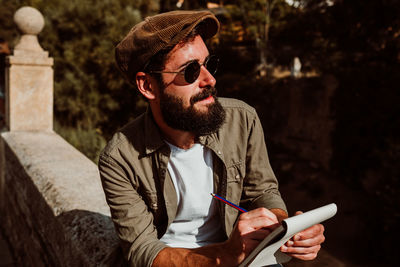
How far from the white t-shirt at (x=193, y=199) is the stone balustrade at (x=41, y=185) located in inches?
15.4

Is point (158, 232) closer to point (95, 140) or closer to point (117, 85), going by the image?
point (95, 140)

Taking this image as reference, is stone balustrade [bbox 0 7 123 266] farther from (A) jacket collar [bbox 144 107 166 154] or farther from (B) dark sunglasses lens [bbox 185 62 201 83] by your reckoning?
(B) dark sunglasses lens [bbox 185 62 201 83]

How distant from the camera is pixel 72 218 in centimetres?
225

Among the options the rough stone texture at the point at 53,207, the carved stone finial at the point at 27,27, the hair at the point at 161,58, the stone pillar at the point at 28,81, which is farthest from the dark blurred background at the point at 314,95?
the hair at the point at 161,58

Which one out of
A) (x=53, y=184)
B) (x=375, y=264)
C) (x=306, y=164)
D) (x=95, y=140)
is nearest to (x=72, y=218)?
(x=53, y=184)

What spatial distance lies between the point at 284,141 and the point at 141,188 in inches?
481

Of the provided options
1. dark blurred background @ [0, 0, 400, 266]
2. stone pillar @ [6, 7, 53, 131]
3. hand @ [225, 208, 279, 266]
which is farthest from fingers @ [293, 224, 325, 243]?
dark blurred background @ [0, 0, 400, 266]

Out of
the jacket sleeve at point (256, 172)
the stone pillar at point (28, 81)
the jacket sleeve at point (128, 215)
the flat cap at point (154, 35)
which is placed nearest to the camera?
the jacket sleeve at point (128, 215)

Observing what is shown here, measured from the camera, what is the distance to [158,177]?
5.99 ft

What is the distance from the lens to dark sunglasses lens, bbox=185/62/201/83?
1.83m

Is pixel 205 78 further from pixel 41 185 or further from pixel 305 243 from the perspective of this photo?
pixel 41 185

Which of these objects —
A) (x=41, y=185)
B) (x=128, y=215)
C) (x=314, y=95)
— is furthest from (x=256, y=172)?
(x=314, y=95)

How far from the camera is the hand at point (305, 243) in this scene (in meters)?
1.31

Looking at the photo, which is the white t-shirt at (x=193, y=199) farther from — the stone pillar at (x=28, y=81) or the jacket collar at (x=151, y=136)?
the stone pillar at (x=28, y=81)
